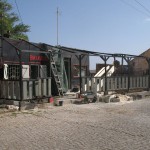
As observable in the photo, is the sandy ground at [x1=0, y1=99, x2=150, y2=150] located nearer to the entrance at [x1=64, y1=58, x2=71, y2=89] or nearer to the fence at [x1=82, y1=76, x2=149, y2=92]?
the fence at [x1=82, y1=76, x2=149, y2=92]

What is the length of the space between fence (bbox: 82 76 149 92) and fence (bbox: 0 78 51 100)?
3535 mm

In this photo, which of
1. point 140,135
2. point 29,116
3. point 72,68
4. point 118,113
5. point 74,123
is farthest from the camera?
point 72,68

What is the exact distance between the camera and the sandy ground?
696cm

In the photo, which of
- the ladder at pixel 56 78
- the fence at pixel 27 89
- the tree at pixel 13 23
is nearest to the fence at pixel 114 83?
the ladder at pixel 56 78

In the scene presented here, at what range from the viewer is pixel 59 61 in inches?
744

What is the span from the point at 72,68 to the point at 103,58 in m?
3.68

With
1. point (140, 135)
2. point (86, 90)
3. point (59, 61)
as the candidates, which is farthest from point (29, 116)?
point (59, 61)

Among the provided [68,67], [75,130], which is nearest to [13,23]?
[68,67]

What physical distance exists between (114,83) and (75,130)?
34.1 feet

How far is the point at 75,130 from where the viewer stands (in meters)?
8.59

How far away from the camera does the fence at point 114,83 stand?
54.8ft

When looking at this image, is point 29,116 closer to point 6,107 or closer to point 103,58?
point 6,107

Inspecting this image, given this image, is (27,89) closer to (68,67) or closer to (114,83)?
(114,83)

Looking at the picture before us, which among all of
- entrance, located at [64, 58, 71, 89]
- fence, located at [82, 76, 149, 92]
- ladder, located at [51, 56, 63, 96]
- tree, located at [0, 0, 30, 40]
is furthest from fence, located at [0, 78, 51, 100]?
tree, located at [0, 0, 30, 40]
